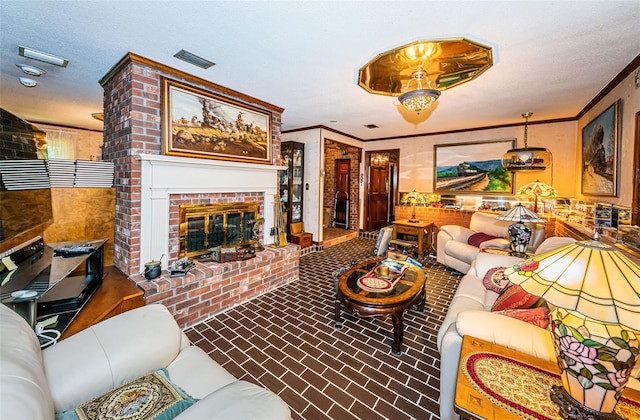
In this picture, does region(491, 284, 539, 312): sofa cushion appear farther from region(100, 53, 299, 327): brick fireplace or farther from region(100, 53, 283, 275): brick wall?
region(100, 53, 283, 275): brick wall

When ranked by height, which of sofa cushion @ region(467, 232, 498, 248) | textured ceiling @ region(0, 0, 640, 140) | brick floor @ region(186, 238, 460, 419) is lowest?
brick floor @ region(186, 238, 460, 419)

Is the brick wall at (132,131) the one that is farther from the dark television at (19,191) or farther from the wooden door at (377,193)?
the wooden door at (377,193)

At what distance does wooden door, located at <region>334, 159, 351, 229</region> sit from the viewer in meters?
6.96

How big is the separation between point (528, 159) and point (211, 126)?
4.61 meters

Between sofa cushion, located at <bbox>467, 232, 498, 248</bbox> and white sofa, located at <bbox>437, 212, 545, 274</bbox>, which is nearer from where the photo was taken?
white sofa, located at <bbox>437, 212, 545, 274</bbox>

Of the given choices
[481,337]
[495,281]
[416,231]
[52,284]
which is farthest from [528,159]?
[52,284]

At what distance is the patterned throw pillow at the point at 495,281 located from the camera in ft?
7.70

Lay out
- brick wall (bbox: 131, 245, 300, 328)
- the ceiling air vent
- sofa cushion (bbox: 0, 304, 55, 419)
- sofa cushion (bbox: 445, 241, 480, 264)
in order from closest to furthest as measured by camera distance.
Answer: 1. sofa cushion (bbox: 0, 304, 55, 419)
2. the ceiling air vent
3. brick wall (bbox: 131, 245, 300, 328)
4. sofa cushion (bbox: 445, 241, 480, 264)

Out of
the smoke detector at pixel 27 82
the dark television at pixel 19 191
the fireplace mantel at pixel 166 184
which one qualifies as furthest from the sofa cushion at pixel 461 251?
the smoke detector at pixel 27 82

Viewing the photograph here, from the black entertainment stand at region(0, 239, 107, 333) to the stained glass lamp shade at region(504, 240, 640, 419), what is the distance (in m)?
2.55

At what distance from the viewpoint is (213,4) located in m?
1.65

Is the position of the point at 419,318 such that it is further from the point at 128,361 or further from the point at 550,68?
the point at 550,68

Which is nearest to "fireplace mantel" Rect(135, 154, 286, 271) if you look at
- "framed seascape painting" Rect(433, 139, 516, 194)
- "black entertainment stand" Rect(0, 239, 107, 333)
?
"black entertainment stand" Rect(0, 239, 107, 333)

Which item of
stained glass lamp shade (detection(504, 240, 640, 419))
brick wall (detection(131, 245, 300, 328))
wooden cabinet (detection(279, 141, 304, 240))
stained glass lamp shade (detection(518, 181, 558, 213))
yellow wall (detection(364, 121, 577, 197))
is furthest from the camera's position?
wooden cabinet (detection(279, 141, 304, 240))
